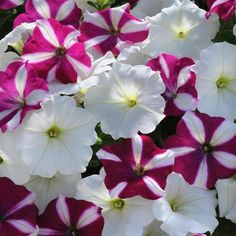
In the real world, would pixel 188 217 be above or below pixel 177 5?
below

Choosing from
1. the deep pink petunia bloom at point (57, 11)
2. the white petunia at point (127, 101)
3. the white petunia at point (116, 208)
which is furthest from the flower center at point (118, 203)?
the deep pink petunia bloom at point (57, 11)

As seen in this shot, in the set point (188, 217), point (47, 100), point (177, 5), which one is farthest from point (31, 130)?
point (177, 5)


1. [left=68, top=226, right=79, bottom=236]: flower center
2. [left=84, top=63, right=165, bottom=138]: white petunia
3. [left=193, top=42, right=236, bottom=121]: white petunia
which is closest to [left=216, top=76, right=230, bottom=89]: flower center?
[left=193, top=42, right=236, bottom=121]: white petunia

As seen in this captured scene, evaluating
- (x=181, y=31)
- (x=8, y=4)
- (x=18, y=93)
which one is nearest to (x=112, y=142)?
(x=18, y=93)

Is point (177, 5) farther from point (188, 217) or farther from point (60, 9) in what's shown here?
point (188, 217)

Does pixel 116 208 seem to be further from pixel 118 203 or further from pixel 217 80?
pixel 217 80

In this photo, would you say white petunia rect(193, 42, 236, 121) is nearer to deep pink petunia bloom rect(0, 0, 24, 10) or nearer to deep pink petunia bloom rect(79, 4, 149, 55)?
deep pink petunia bloom rect(79, 4, 149, 55)
